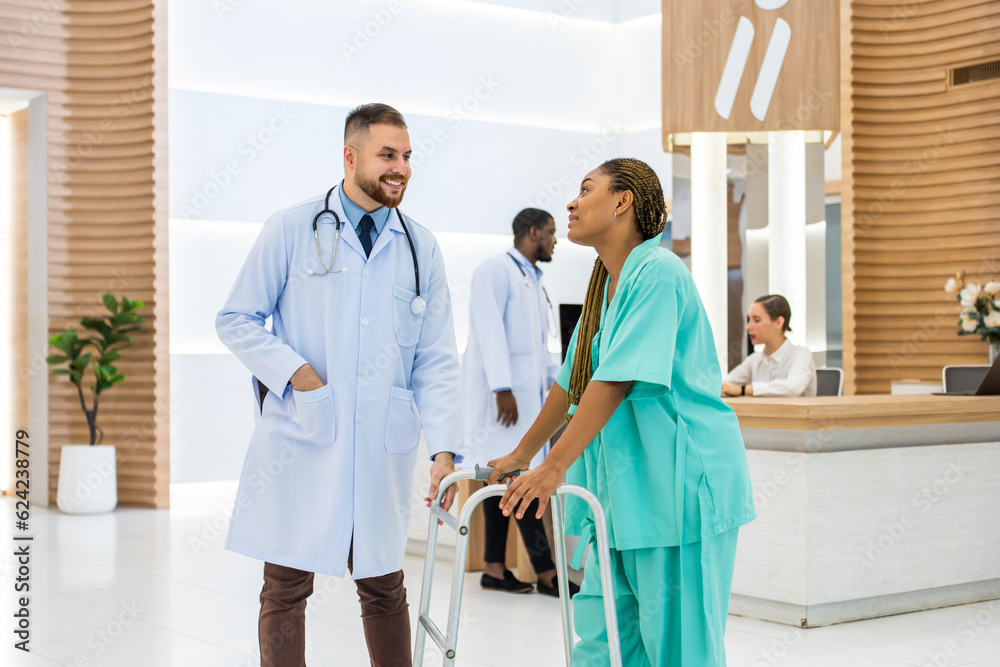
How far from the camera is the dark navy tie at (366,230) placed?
2.50 metres

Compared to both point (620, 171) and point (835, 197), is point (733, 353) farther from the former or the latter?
point (620, 171)

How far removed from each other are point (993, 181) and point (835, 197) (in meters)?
1.19

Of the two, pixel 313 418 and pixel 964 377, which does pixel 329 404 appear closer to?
pixel 313 418

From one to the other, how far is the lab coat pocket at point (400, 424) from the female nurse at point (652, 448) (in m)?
0.37

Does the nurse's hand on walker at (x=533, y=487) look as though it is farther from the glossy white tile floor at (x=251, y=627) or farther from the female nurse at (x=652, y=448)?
the glossy white tile floor at (x=251, y=627)

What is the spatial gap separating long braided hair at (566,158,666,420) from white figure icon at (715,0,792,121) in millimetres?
4636

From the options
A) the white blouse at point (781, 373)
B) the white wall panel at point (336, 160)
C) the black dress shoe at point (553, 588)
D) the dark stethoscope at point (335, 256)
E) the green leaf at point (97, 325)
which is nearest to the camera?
the dark stethoscope at point (335, 256)

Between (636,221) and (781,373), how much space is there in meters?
3.43

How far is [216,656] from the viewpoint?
11.8ft

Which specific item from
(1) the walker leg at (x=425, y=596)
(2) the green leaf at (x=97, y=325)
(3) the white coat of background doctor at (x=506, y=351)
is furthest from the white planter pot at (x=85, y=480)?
(1) the walker leg at (x=425, y=596)

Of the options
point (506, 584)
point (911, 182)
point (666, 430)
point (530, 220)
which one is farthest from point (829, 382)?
point (666, 430)

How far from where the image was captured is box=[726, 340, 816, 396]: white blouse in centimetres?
516

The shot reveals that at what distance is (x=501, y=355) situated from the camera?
467 centimetres

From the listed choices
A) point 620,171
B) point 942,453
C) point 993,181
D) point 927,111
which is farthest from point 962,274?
point 620,171
